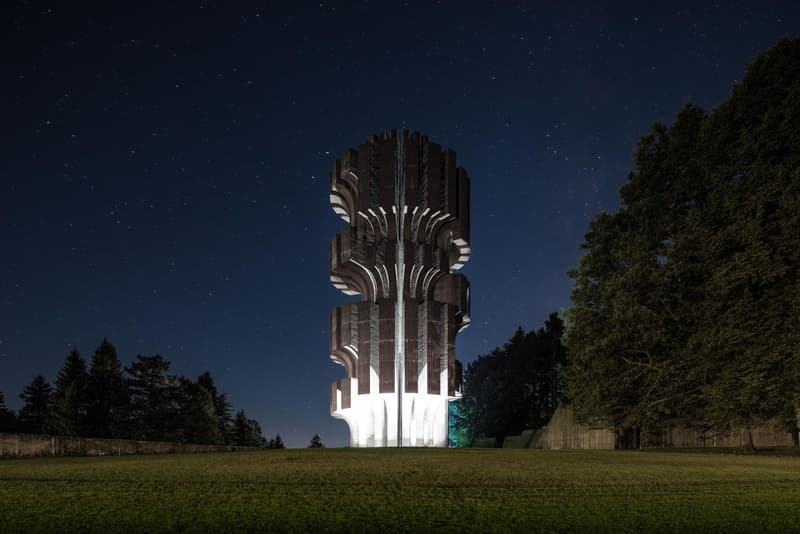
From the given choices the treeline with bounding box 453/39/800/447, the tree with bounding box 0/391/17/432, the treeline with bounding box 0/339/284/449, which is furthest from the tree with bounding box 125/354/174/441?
the treeline with bounding box 453/39/800/447

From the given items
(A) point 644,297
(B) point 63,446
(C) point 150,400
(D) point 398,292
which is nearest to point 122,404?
(C) point 150,400

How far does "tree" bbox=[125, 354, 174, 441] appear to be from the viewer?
4634 cm

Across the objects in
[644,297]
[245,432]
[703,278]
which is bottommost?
[245,432]

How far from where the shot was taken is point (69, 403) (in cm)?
4534

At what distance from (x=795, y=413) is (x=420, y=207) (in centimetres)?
2202

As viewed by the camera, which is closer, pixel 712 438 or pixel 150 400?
pixel 712 438

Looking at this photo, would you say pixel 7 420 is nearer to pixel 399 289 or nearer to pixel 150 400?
pixel 150 400

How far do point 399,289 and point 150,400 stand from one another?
79.2ft

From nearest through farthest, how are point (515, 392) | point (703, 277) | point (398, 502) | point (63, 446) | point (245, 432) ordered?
point (398, 502) < point (63, 446) < point (703, 277) < point (515, 392) < point (245, 432)

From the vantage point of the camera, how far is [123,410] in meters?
46.2

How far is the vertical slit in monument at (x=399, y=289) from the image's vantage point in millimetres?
33594

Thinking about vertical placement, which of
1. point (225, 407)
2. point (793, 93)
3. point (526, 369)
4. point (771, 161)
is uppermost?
point (793, 93)

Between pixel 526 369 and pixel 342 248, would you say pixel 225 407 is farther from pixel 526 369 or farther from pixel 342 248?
pixel 342 248

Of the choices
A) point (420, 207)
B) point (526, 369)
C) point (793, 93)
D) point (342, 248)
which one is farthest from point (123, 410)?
point (793, 93)
